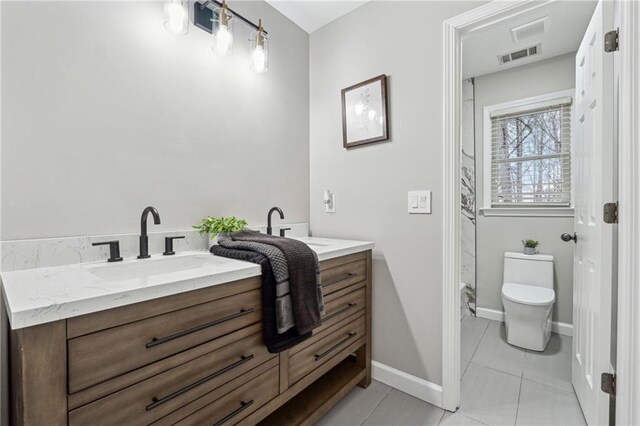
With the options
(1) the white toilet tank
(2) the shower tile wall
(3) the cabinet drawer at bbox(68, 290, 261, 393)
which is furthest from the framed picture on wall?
(1) the white toilet tank

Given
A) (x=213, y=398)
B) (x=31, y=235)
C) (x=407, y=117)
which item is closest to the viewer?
(x=213, y=398)

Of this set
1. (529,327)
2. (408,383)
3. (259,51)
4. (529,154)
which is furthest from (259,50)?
(529,327)

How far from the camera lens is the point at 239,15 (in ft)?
5.77

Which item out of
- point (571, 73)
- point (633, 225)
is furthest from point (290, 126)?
point (571, 73)

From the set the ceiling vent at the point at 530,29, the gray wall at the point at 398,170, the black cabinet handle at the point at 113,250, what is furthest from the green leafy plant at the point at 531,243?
the black cabinet handle at the point at 113,250

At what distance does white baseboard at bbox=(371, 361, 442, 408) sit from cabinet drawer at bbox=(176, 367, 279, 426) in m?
0.92

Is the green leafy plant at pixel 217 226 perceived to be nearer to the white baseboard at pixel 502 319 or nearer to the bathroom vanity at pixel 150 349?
the bathroom vanity at pixel 150 349

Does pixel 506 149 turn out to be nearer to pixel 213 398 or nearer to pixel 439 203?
pixel 439 203

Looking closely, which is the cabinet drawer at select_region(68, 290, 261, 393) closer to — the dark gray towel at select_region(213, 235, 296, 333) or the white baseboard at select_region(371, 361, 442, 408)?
the dark gray towel at select_region(213, 235, 296, 333)

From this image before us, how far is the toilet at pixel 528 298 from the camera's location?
7.29ft

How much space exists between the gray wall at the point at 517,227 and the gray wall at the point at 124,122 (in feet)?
7.31

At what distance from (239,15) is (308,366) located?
202 cm

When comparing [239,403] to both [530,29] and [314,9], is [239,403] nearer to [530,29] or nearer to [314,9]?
[314,9]

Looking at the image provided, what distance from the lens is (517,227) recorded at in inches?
110
